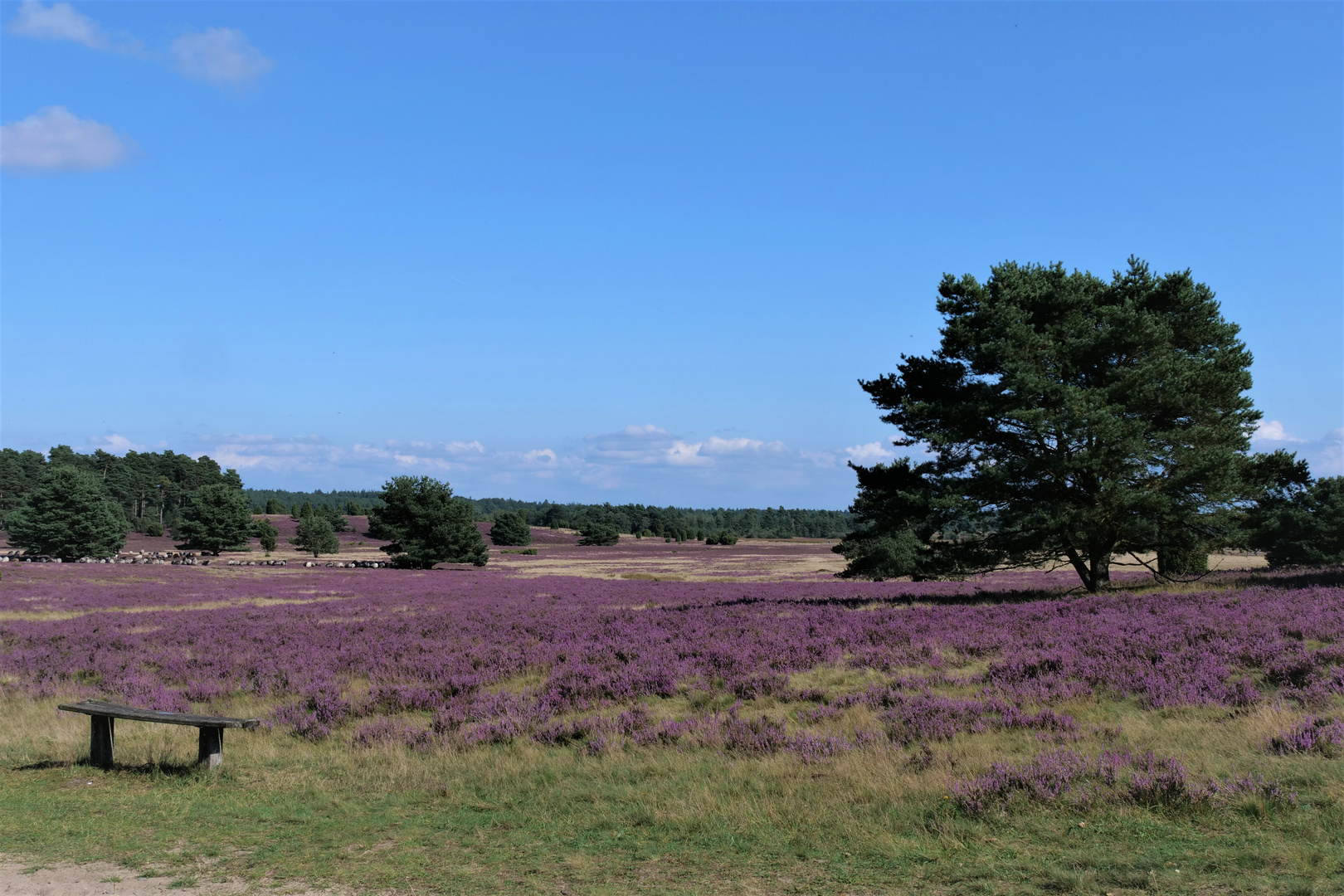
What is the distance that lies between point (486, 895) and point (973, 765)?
A: 499 cm

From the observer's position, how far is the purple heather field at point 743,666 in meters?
10.5

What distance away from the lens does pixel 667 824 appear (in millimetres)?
7539

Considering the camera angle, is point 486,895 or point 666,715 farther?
point 666,715

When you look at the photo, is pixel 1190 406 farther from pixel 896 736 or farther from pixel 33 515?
pixel 33 515

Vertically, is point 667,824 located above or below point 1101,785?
below

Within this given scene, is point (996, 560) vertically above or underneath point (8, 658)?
above

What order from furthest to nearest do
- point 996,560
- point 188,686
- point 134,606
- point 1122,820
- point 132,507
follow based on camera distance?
point 132,507 → point 134,606 → point 996,560 → point 188,686 → point 1122,820

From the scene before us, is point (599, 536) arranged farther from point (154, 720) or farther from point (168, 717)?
point (154, 720)

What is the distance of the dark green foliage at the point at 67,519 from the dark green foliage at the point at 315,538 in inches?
817

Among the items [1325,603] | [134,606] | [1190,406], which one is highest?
[1190,406]

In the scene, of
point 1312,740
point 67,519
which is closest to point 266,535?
point 67,519

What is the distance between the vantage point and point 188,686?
1572 centimetres

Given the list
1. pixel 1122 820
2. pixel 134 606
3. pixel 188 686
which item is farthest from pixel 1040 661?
pixel 134 606

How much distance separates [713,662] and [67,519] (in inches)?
2920
